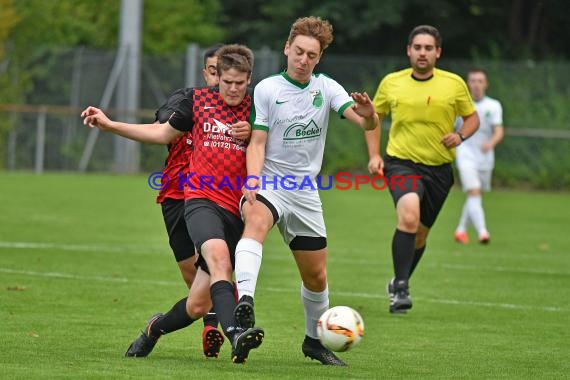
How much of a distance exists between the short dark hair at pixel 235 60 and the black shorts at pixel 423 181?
351 cm

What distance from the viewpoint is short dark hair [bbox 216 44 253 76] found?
7609mm

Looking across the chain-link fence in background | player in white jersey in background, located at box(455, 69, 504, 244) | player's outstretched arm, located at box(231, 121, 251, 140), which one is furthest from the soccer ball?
the chain-link fence in background

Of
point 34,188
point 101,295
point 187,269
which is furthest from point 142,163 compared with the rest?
point 187,269

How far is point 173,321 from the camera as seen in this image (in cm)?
782

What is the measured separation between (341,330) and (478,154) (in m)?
10.6

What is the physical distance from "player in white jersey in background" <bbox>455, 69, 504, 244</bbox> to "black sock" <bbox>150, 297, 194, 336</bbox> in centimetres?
949

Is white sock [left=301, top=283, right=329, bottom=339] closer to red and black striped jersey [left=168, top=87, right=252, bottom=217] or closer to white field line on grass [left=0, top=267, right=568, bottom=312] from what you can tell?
red and black striped jersey [left=168, top=87, right=252, bottom=217]

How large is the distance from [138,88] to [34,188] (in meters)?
7.37

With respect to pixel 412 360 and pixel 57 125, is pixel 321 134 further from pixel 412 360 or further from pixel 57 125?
pixel 57 125

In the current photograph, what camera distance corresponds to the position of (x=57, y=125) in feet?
105

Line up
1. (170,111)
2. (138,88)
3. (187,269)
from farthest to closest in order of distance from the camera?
(138,88)
(187,269)
(170,111)

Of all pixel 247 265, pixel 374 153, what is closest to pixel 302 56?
pixel 247 265

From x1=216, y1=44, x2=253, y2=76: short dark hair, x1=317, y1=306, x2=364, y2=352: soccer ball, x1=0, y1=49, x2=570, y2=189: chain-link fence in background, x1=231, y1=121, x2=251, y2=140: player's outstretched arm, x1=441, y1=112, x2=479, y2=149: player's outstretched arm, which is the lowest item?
x1=0, y1=49, x2=570, y2=189: chain-link fence in background

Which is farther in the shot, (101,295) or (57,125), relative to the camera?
(57,125)
